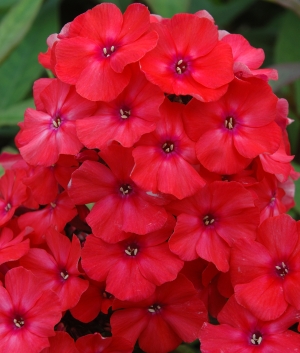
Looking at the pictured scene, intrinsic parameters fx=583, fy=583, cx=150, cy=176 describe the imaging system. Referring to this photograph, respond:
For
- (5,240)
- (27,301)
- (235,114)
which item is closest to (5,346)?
(27,301)

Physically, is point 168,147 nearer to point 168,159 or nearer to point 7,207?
point 168,159

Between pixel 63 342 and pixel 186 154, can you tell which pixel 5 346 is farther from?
pixel 186 154

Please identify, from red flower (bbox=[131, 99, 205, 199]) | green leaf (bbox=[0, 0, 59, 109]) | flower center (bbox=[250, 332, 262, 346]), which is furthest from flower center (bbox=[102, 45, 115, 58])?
green leaf (bbox=[0, 0, 59, 109])

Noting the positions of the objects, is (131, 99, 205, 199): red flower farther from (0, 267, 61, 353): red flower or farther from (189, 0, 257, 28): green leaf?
(189, 0, 257, 28): green leaf

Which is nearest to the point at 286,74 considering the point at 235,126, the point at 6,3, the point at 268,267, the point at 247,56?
the point at 247,56

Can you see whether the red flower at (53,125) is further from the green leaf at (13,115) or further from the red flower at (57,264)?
the green leaf at (13,115)

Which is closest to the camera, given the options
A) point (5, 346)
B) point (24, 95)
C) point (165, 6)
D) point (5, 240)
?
point (5, 346)
